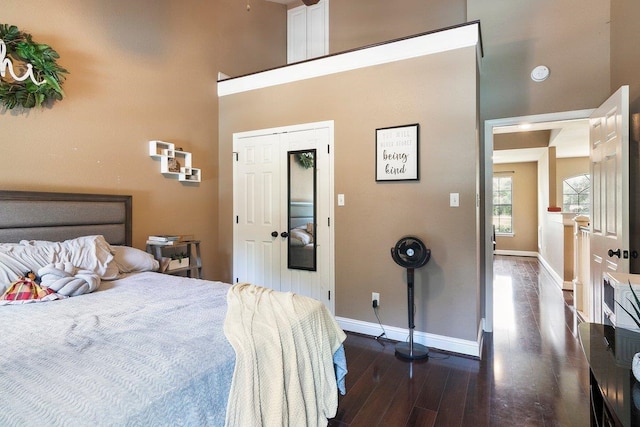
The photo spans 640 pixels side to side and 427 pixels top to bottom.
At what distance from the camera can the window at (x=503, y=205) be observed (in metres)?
9.26

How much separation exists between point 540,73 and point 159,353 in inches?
156

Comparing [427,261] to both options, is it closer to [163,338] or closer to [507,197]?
[163,338]

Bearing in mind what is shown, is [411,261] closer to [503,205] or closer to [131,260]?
[131,260]

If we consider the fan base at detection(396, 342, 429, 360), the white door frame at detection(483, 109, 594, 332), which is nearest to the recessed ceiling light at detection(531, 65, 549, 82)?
the white door frame at detection(483, 109, 594, 332)

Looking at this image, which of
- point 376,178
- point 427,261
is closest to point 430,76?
point 376,178

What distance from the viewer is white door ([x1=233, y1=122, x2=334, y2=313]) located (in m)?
3.44

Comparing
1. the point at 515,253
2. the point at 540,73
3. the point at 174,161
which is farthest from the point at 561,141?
the point at 174,161

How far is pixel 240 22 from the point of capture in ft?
14.3

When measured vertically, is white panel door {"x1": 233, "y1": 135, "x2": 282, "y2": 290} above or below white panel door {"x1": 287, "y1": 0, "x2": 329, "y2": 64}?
below

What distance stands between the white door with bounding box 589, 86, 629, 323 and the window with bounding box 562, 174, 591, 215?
657 centimetres

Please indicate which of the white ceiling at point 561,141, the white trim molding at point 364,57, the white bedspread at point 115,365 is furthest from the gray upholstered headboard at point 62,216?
the white ceiling at point 561,141

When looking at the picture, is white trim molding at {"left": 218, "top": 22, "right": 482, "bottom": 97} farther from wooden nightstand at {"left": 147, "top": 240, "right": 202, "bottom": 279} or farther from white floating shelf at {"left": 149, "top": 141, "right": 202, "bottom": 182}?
wooden nightstand at {"left": 147, "top": 240, "right": 202, "bottom": 279}

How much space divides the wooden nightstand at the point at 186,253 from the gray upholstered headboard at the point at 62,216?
0.26 m

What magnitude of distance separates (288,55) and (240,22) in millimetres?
878
